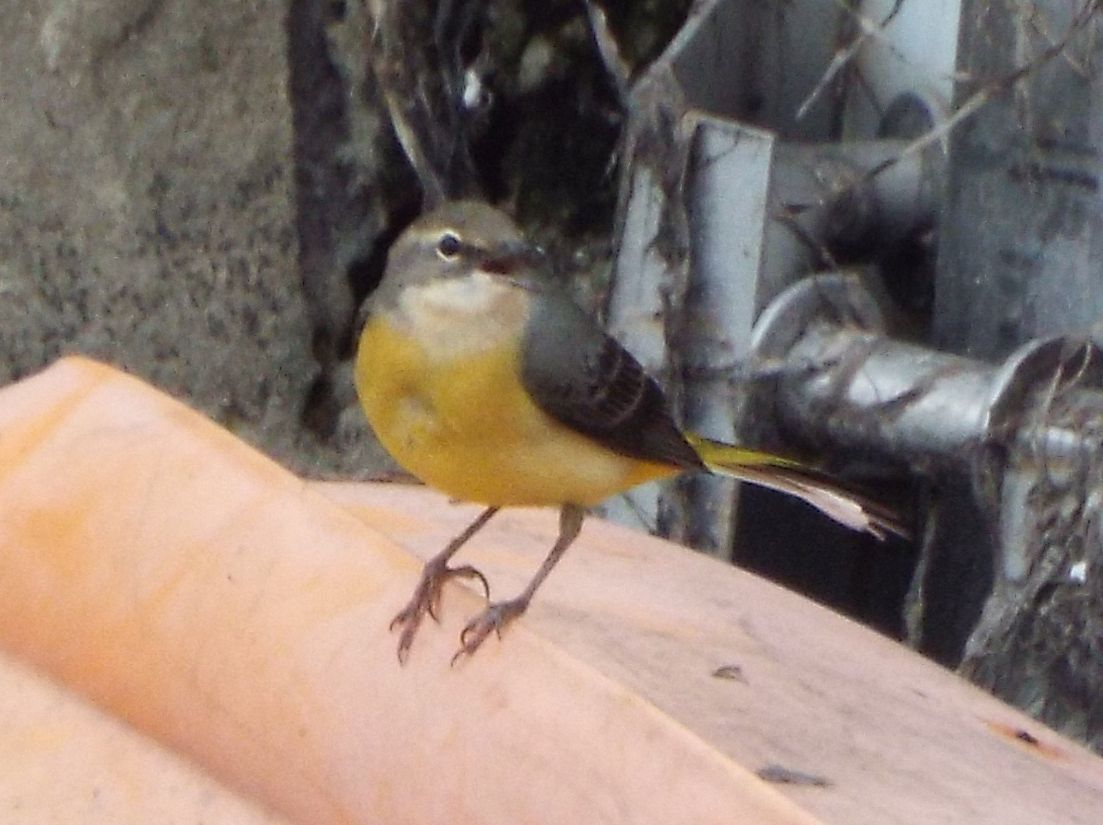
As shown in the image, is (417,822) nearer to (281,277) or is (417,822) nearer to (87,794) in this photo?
(87,794)

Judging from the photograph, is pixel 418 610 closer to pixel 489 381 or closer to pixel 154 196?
pixel 489 381

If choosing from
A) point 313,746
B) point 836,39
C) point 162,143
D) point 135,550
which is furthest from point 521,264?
point 836,39

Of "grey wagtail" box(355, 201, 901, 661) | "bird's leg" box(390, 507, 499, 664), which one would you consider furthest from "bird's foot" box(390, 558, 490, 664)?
"grey wagtail" box(355, 201, 901, 661)

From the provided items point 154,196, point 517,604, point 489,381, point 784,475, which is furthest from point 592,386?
point 154,196

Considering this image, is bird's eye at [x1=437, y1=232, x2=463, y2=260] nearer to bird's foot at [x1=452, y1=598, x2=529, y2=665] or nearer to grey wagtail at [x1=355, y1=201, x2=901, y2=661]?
grey wagtail at [x1=355, y1=201, x2=901, y2=661]

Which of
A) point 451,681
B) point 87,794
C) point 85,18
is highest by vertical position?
point 85,18

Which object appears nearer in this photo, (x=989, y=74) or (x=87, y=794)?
(x=87, y=794)

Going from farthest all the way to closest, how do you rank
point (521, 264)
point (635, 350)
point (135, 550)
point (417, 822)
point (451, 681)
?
point (635, 350), point (521, 264), point (135, 550), point (451, 681), point (417, 822)
